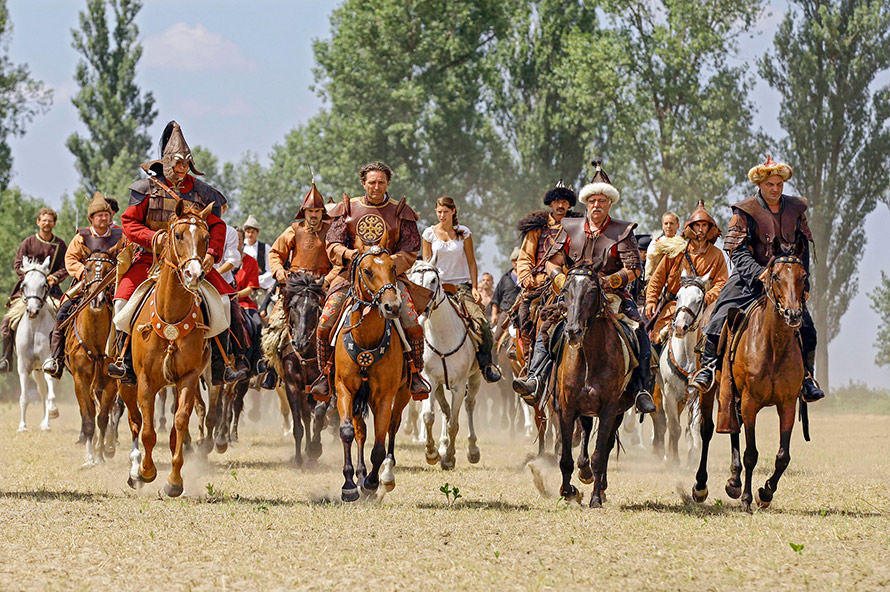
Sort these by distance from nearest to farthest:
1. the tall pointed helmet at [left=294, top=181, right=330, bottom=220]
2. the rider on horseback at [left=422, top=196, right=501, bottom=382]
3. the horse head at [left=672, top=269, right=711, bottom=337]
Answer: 1. the horse head at [left=672, top=269, right=711, bottom=337]
2. the tall pointed helmet at [left=294, top=181, right=330, bottom=220]
3. the rider on horseback at [left=422, top=196, right=501, bottom=382]

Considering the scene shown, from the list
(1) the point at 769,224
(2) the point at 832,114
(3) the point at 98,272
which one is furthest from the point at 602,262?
(2) the point at 832,114

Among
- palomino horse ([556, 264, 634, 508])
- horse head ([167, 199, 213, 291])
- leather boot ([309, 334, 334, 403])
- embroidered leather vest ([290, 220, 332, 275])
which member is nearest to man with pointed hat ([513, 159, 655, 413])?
palomino horse ([556, 264, 634, 508])

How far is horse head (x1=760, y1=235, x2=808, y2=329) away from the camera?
10.1 metres

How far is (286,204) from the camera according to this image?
68.0 meters

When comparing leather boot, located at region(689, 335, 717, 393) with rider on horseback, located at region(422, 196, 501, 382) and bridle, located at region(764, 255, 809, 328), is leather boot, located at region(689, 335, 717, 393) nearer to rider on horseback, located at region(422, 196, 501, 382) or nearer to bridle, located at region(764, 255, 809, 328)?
bridle, located at region(764, 255, 809, 328)

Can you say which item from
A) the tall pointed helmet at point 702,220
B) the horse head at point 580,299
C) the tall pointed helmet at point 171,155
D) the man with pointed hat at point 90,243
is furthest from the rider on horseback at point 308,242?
the horse head at point 580,299

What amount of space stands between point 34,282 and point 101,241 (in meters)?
4.17

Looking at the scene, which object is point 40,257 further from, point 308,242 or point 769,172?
point 769,172

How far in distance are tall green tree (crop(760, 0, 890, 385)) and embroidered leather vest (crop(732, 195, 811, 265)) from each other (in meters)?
29.3

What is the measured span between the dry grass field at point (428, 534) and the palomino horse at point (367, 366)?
37 centimetres

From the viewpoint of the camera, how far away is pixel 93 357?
14680 millimetres

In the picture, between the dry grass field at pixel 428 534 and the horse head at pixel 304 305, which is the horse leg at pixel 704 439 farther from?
the horse head at pixel 304 305

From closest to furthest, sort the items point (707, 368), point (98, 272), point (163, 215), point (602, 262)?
point (602, 262), point (707, 368), point (163, 215), point (98, 272)

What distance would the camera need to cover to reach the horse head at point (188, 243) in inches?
410
